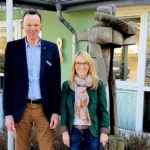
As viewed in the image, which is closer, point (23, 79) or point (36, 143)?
point (23, 79)

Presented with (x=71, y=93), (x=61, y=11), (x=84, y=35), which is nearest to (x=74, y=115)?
(x=71, y=93)

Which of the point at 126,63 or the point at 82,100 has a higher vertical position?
the point at 126,63

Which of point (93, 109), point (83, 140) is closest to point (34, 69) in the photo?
point (93, 109)

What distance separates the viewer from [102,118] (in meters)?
2.51

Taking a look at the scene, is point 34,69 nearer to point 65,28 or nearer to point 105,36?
point 105,36

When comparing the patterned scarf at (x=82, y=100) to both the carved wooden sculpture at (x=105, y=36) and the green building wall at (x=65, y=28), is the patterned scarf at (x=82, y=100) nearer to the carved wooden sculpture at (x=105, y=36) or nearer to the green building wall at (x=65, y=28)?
the carved wooden sculpture at (x=105, y=36)

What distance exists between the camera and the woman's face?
2488mm

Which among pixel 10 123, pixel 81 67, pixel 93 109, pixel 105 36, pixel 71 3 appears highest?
pixel 71 3

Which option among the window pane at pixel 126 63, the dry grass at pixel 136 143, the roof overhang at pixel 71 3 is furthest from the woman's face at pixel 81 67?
the window pane at pixel 126 63

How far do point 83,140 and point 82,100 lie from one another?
0.34 m

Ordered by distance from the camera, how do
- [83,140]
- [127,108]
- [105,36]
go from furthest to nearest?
1. [127,108]
2. [105,36]
3. [83,140]

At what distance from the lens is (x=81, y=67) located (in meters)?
2.49

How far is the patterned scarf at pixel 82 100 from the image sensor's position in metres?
2.48

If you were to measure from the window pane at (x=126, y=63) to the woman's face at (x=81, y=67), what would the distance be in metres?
3.09
